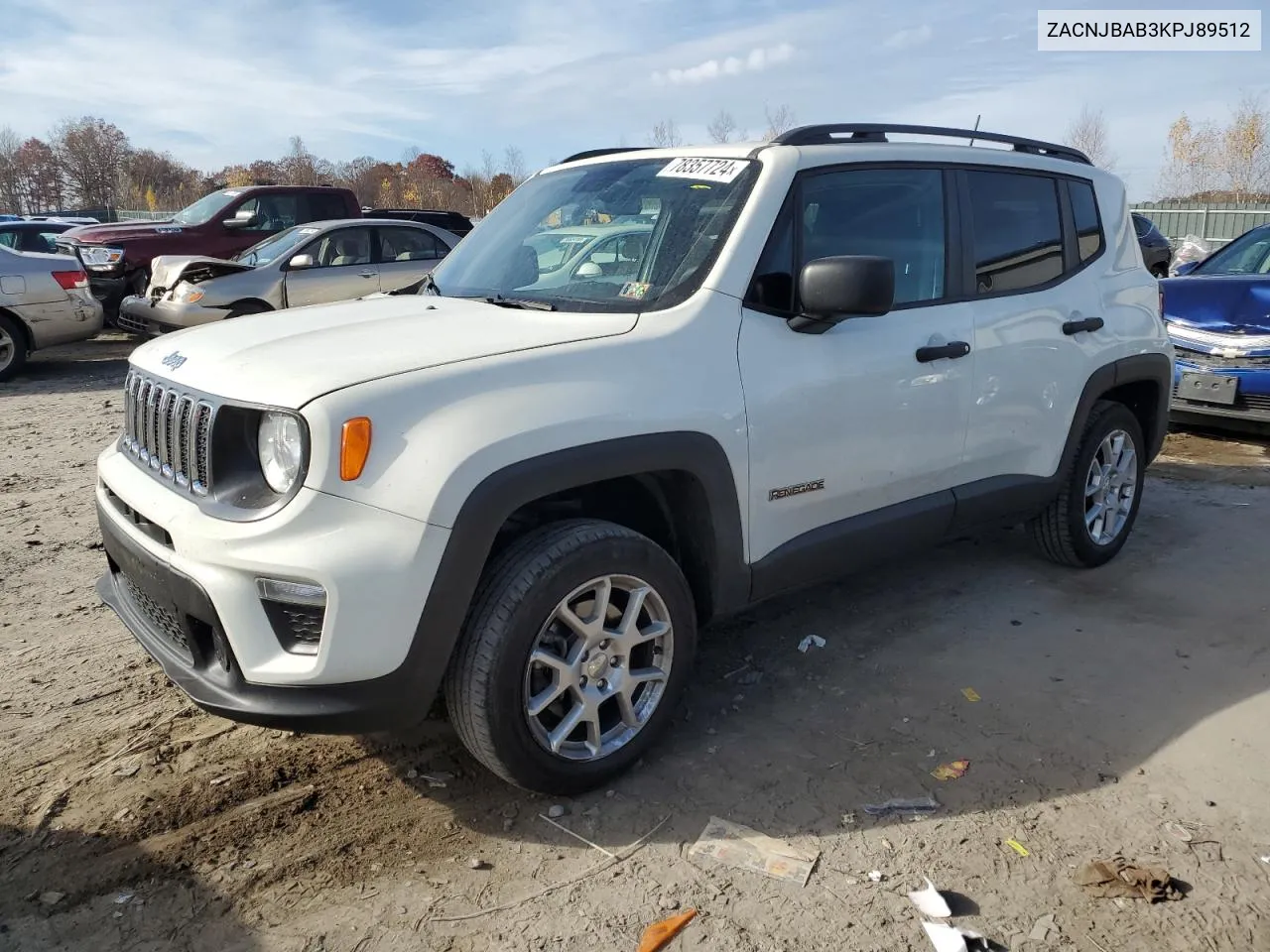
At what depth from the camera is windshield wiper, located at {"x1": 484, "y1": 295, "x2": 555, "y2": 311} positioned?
10.4ft

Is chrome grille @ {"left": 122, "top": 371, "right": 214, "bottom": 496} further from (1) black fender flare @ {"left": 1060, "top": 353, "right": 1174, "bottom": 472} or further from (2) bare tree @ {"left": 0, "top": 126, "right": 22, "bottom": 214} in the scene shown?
(2) bare tree @ {"left": 0, "top": 126, "right": 22, "bottom": 214}

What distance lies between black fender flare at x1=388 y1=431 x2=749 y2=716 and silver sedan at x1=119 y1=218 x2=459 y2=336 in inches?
302

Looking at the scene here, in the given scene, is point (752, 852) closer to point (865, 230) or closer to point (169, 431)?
point (169, 431)

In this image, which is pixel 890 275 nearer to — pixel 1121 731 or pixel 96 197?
pixel 1121 731

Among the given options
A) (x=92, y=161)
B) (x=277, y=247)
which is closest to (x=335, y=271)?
(x=277, y=247)

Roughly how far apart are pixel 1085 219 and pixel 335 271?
826 cm

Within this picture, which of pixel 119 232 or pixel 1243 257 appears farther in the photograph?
pixel 119 232

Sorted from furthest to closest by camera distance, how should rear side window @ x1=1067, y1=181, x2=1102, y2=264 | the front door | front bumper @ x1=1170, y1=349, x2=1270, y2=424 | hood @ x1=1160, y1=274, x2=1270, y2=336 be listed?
hood @ x1=1160, y1=274, x2=1270, y2=336 < front bumper @ x1=1170, y1=349, x2=1270, y2=424 < rear side window @ x1=1067, y1=181, x2=1102, y2=264 < the front door

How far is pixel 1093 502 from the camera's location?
15.2ft

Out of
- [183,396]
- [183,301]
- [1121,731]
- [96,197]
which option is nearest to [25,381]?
[183,301]

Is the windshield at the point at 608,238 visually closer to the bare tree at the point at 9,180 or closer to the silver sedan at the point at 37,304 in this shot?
the silver sedan at the point at 37,304

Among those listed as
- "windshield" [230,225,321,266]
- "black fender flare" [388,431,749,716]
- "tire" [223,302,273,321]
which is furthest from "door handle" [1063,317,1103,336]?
"windshield" [230,225,321,266]

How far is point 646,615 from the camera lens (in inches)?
117

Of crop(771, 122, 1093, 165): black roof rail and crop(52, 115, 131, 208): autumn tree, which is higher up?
crop(52, 115, 131, 208): autumn tree
